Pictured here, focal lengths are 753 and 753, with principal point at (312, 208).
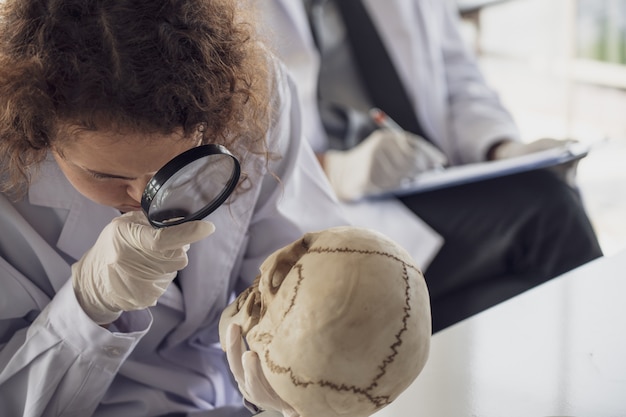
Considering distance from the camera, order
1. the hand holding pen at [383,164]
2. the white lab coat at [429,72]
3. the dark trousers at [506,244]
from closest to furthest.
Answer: the dark trousers at [506,244] < the hand holding pen at [383,164] < the white lab coat at [429,72]

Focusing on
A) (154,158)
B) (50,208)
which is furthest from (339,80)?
(154,158)

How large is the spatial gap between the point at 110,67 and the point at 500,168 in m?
0.91

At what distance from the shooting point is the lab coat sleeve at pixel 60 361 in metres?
0.98

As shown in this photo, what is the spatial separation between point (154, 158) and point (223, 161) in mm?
95

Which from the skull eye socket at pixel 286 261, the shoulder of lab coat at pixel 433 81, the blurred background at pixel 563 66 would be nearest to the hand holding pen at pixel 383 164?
the shoulder of lab coat at pixel 433 81

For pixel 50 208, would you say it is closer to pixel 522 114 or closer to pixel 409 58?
pixel 409 58

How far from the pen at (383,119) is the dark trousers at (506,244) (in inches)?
14.3

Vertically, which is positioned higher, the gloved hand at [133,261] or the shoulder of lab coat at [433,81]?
the gloved hand at [133,261]

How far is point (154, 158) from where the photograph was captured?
81cm

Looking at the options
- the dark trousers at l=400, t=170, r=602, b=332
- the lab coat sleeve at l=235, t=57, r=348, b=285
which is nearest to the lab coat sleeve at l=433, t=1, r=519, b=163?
the dark trousers at l=400, t=170, r=602, b=332

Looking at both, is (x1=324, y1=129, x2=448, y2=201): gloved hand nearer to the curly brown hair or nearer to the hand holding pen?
the hand holding pen

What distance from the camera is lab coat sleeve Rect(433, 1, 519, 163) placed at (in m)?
1.90

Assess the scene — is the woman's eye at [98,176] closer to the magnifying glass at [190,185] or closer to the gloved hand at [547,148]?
the magnifying glass at [190,185]

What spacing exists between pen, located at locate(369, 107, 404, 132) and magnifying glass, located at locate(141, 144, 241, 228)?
117 centimetres
